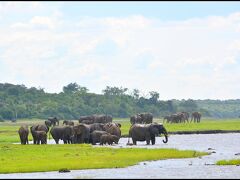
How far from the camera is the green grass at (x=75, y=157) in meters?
40.0

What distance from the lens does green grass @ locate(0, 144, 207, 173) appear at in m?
40.0

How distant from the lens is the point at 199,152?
5084 cm

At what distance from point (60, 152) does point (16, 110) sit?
97810 mm

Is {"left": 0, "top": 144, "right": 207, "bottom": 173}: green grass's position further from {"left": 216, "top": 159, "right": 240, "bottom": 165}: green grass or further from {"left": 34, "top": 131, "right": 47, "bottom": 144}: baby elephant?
{"left": 34, "top": 131, "right": 47, "bottom": 144}: baby elephant

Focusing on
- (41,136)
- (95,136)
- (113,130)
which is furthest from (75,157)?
(113,130)

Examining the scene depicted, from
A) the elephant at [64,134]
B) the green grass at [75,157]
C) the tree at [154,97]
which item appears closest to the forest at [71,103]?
the tree at [154,97]

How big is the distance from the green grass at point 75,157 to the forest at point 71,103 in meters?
94.7

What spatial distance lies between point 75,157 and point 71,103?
394ft

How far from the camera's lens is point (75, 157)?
4522 centimetres

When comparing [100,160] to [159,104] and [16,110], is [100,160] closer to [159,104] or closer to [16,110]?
[16,110]

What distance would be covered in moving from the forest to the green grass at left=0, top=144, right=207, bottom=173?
94.7m

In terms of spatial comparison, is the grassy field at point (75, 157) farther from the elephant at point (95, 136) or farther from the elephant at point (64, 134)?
the elephant at point (64, 134)

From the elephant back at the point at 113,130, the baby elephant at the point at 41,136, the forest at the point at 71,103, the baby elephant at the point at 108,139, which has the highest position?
the forest at the point at 71,103

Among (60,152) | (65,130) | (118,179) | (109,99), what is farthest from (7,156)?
(109,99)
